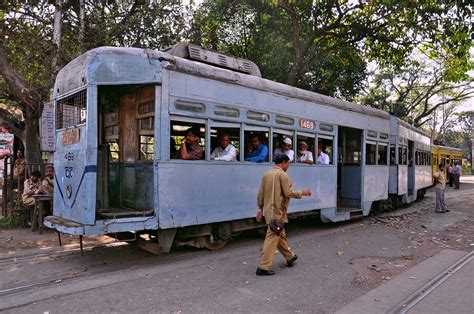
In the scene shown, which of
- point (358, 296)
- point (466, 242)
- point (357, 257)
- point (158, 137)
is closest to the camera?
point (358, 296)

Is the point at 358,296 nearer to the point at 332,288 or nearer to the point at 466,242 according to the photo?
the point at 332,288

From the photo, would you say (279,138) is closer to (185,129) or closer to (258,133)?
(258,133)

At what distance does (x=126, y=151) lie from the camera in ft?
22.9

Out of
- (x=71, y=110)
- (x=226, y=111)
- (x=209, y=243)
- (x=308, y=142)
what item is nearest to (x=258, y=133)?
(x=226, y=111)

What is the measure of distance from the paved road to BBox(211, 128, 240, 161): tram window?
1658mm

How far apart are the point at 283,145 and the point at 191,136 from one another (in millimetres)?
2233

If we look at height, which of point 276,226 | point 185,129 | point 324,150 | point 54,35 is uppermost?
point 54,35

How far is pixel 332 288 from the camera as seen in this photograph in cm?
545

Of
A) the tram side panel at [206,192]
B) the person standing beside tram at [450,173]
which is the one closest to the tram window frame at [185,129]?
the tram side panel at [206,192]

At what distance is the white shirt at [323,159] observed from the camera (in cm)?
948

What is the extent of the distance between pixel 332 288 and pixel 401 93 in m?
30.9

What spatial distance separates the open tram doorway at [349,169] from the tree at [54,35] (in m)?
6.34

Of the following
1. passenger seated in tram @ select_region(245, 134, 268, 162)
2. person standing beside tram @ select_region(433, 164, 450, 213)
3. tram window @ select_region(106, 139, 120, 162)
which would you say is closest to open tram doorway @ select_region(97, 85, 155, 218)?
tram window @ select_region(106, 139, 120, 162)

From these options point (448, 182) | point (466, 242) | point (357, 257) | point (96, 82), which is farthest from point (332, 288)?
point (448, 182)
